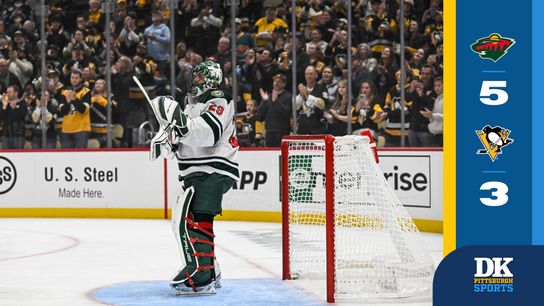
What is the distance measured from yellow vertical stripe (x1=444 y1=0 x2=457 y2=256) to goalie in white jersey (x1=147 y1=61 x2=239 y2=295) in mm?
2437

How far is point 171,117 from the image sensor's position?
5945mm

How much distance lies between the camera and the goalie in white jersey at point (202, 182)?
621 centimetres

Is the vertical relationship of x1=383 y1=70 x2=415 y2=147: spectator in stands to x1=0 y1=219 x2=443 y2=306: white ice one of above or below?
above

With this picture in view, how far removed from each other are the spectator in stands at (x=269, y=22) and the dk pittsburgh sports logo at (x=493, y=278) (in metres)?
10.0

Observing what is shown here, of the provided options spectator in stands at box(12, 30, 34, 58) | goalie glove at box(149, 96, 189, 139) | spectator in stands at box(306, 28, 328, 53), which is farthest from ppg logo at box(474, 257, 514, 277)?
spectator in stands at box(12, 30, 34, 58)

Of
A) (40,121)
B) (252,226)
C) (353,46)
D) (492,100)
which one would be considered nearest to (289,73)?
(353,46)

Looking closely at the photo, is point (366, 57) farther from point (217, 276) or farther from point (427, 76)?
point (217, 276)

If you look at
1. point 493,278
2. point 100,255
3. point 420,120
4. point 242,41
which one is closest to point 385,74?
point 420,120

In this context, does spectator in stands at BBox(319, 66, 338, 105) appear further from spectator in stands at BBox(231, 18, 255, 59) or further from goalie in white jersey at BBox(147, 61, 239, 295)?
goalie in white jersey at BBox(147, 61, 239, 295)

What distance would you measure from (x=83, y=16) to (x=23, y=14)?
0.86m

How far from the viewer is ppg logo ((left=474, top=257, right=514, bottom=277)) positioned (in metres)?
3.91

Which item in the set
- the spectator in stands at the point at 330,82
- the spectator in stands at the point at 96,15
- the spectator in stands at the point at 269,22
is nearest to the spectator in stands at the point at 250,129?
the spectator in stands at the point at 330,82

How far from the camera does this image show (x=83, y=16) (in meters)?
14.7

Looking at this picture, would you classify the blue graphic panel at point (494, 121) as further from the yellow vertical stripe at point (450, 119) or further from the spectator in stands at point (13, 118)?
the spectator in stands at point (13, 118)
